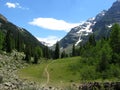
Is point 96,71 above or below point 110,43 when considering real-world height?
below

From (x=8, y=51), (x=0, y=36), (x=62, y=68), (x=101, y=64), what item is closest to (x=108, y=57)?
(x=101, y=64)

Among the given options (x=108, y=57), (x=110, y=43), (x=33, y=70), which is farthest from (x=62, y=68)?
(x=108, y=57)

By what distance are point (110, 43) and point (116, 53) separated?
265 inches

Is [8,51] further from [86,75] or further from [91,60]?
[86,75]

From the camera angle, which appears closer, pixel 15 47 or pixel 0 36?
pixel 0 36

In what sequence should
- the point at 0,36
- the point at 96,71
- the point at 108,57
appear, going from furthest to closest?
1. the point at 0,36
2. the point at 108,57
3. the point at 96,71

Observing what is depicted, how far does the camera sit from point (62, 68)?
12062 cm

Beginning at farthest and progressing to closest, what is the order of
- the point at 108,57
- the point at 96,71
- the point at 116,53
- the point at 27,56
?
the point at 27,56 < the point at 116,53 < the point at 108,57 < the point at 96,71

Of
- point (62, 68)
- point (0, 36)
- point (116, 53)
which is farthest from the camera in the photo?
point (0, 36)

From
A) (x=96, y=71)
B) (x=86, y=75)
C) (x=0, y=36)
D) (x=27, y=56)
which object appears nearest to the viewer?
(x=86, y=75)

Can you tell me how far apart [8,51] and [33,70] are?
187 ft

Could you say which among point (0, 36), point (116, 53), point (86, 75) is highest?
point (0, 36)

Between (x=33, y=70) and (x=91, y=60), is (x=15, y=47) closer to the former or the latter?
(x=33, y=70)

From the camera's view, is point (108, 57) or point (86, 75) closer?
point (86, 75)
